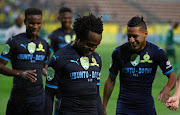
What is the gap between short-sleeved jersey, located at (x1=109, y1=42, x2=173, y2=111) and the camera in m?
5.28

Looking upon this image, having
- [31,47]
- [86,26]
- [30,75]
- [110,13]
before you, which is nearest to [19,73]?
[30,75]

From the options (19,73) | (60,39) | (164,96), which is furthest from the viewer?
(60,39)

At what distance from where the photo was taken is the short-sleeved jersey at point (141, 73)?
208 inches

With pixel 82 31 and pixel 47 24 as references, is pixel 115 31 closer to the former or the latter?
pixel 47 24

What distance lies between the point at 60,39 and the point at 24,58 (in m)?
2.86

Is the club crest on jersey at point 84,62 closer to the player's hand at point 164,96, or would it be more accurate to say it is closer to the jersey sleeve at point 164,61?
the player's hand at point 164,96

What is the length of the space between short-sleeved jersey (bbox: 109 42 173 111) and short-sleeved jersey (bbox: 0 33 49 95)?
1544mm

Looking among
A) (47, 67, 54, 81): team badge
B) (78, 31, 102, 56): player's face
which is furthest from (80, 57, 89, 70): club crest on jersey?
(47, 67, 54, 81): team badge

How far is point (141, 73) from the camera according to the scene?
530cm

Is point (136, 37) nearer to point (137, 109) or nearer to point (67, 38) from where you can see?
point (137, 109)

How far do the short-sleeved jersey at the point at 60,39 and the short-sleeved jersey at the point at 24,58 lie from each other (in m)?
2.66

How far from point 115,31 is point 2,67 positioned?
3140cm

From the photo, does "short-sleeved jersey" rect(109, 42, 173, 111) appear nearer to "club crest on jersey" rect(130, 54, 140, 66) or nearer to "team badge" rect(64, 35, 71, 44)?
"club crest on jersey" rect(130, 54, 140, 66)

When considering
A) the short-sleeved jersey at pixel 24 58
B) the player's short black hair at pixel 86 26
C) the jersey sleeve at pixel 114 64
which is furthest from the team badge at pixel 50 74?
the short-sleeved jersey at pixel 24 58
